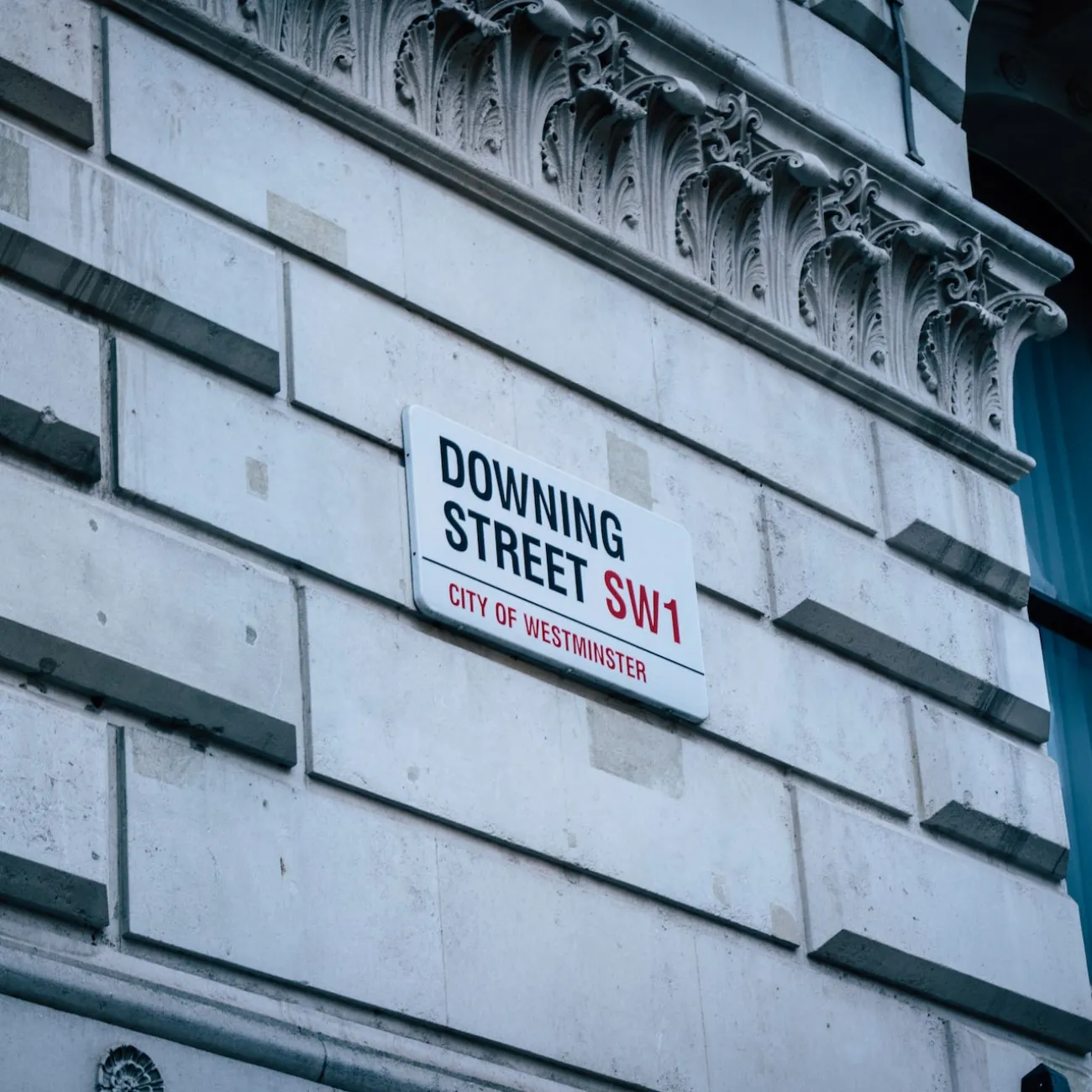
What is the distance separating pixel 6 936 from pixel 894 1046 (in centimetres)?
366

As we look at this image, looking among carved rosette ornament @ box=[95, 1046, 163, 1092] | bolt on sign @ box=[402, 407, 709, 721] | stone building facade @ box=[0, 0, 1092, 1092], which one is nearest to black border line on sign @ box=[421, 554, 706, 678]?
bolt on sign @ box=[402, 407, 709, 721]

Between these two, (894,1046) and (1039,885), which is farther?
(1039,885)

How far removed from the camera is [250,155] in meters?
8.54

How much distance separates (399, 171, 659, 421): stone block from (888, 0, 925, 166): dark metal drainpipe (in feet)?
6.70

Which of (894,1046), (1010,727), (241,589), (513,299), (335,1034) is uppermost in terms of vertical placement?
(513,299)

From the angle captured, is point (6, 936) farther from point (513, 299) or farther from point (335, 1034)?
point (513, 299)

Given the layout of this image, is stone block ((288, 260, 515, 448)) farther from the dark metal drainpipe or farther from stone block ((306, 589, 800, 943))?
the dark metal drainpipe

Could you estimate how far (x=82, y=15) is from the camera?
8.24 metres

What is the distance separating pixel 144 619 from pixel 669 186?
11.3ft

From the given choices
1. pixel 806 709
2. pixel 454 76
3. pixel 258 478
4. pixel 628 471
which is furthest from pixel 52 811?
pixel 454 76

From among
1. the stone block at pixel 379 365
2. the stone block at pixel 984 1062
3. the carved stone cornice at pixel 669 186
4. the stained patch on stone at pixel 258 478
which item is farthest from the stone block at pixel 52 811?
the stone block at pixel 984 1062

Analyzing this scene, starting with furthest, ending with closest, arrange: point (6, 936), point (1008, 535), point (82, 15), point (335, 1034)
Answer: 1. point (1008, 535)
2. point (82, 15)
3. point (335, 1034)
4. point (6, 936)

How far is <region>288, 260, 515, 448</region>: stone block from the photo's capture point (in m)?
8.35

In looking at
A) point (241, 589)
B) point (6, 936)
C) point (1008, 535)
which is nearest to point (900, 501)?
point (1008, 535)
